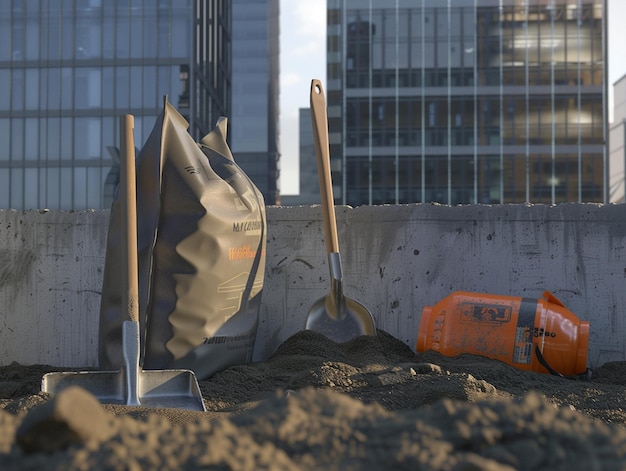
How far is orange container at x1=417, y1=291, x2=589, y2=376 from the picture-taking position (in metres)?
3.61

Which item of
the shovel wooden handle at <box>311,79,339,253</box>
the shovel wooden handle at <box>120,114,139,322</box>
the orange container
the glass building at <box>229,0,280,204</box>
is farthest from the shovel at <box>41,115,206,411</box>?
the glass building at <box>229,0,280,204</box>

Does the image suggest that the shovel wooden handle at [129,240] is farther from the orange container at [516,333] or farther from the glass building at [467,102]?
the glass building at [467,102]

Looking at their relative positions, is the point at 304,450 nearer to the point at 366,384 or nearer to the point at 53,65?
the point at 366,384

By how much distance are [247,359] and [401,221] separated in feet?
3.73

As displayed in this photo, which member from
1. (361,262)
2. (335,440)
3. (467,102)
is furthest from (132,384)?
(467,102)

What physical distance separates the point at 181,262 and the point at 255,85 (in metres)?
52.8

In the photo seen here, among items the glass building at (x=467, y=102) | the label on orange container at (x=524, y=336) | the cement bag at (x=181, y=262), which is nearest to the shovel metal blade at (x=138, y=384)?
the cement bag at (x=181, y=262)

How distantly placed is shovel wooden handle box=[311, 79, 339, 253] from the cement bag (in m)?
0.53

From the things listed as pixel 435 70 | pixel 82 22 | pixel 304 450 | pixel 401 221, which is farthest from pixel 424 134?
pixel 304 450

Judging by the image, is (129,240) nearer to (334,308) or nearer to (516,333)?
(334,308)

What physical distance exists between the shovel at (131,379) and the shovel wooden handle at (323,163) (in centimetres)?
114

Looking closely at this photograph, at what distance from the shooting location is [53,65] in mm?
35438

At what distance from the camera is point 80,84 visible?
116 feet

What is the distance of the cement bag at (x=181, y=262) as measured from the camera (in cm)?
338
